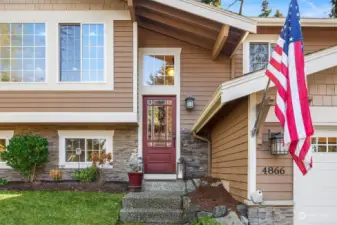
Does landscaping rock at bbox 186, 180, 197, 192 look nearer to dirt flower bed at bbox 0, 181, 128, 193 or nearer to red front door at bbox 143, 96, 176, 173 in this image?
red front door at bbox 143, 96, 176, 173

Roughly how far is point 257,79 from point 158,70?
4.83 meters

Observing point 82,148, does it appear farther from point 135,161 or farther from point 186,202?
point 186,202

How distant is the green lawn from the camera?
5.93 meters

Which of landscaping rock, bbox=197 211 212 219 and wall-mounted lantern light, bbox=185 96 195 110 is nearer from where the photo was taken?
landscaping rock, bbox=197 211 212 219

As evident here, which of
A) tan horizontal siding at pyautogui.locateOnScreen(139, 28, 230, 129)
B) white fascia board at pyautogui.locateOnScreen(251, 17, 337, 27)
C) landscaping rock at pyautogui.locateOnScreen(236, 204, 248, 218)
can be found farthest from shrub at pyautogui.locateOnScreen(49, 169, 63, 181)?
white fascia board at pyautogui.locateOnScreen(251, 17, 337, 27)

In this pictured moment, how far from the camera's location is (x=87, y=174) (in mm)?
8719

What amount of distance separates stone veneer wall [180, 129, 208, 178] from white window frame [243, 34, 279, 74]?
1987 millimetres

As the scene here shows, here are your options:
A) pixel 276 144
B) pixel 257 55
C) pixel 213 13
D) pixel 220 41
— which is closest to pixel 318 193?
pixel 276 144

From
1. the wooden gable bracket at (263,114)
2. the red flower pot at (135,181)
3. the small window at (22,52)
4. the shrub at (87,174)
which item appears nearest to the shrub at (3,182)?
the shrub at (87,174)

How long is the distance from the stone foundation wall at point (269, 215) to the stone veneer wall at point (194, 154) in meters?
4.10

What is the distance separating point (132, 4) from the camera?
7.81 m

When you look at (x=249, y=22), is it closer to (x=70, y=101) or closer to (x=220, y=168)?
(x=220, y=168)

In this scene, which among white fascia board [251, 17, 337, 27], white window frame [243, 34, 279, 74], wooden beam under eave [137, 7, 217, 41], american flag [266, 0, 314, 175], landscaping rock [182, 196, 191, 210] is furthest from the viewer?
white window frame [243, 34, 279, 74]

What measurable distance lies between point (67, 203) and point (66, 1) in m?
4.31
